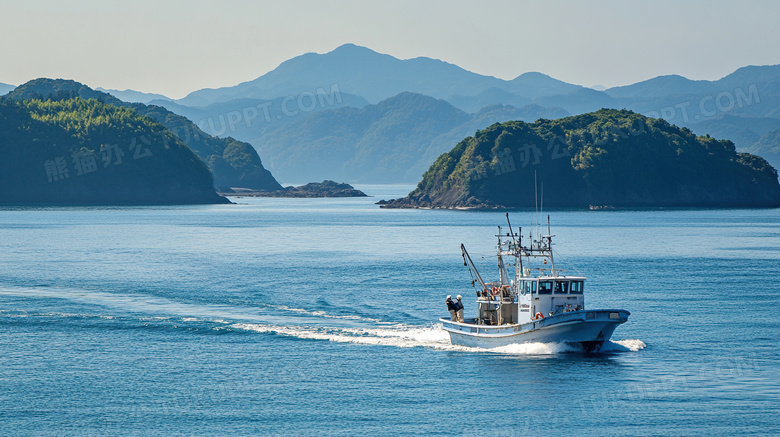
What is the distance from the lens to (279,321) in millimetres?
65375

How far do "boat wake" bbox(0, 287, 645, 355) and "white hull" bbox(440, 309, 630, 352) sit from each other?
480 millimetres

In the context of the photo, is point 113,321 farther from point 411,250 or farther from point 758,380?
point 411,250

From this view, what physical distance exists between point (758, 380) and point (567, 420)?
1171 cm

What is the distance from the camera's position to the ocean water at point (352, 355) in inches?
1606

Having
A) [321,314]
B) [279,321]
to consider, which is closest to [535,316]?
[321,314]

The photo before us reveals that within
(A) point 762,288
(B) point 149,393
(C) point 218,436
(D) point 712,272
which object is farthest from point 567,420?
(D) point 712,272

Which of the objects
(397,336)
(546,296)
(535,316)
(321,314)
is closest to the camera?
(535,316)

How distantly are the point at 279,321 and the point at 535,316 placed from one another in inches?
802

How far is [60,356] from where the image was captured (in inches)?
2072

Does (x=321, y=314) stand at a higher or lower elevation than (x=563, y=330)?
lower

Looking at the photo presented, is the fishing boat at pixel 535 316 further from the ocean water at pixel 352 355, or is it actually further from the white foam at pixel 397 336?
the ocean water at pixel 352 355

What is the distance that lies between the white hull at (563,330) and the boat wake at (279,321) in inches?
18.9

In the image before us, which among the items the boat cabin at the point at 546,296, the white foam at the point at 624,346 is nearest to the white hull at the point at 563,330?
the white foam at the point at 624,346

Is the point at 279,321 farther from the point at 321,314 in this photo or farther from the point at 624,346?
the point at 624,346
